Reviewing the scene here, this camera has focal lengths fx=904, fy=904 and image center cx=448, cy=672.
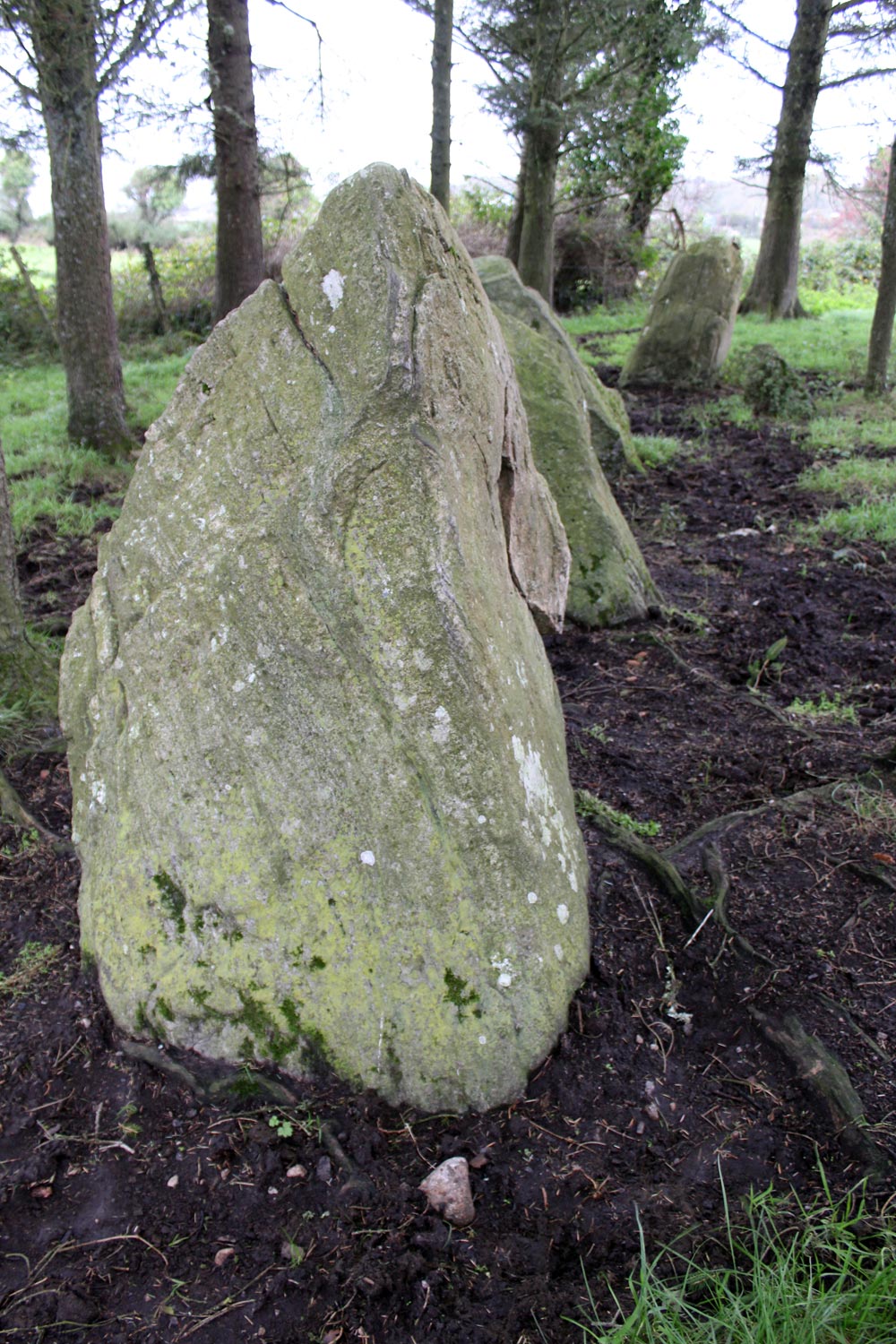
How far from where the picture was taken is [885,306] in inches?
407

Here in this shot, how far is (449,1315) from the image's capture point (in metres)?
1.91

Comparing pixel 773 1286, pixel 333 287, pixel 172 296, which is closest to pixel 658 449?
pixel 333 287

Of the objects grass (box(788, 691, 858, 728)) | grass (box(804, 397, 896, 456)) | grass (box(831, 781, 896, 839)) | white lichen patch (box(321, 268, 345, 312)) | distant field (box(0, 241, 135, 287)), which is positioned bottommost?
grass (box(831, 781, 896, 839))

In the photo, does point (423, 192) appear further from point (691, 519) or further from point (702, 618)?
point (691, 519)

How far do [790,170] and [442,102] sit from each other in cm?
769

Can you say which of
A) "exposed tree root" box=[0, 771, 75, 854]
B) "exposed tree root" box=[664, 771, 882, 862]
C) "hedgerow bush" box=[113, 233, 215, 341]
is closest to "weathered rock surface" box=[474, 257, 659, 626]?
"exposed tree root" box=[664, 771, 882, 862]

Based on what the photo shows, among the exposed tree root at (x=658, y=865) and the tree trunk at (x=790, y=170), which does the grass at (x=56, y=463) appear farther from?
the tree trunk at (x=790, y=170)

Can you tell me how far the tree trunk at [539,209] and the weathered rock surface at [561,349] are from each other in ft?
20.7

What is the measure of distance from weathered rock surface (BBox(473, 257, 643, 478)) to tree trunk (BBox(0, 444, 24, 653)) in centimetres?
314

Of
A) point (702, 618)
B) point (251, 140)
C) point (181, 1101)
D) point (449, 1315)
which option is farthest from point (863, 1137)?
point (251, 140)

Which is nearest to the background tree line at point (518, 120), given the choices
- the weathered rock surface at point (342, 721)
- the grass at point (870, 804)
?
the weathered rock surface at point (342, 721)

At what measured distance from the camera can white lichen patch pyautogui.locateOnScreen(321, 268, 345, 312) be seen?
2383 millimetres

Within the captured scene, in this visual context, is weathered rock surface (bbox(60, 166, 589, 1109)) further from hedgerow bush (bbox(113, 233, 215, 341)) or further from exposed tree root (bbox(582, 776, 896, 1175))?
hedgerow bush (bbox(113, 233, 215, 341))

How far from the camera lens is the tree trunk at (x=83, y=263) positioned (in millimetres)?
7828
